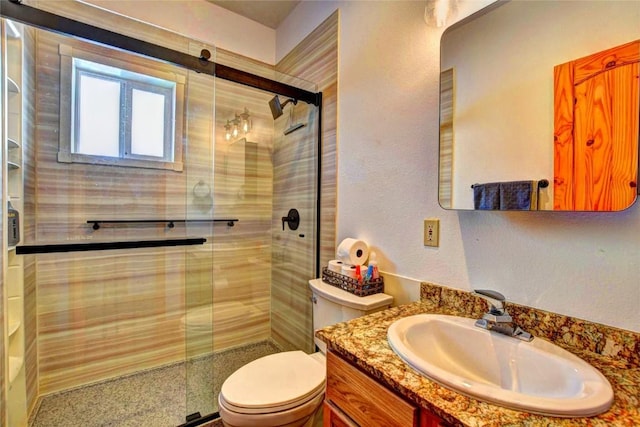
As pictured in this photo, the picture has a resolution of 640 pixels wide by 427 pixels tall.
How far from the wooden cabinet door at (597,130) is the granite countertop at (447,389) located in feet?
1.34

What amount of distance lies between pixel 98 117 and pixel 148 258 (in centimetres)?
99

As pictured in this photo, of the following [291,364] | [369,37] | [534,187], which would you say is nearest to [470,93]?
[534,187]

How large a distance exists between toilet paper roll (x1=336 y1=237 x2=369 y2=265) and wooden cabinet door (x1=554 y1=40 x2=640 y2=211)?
2.66 feet

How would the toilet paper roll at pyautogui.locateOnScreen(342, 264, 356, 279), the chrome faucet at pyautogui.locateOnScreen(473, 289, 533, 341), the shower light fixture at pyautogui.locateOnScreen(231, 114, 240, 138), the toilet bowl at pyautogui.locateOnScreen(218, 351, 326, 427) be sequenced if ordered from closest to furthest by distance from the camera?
1. the chrome faucet at pyautogui.locateOnScreen(473, 289, 533, 341)
2. the toilet bowl at pyautogui.locateOnScreen(218, 351, 326, 427)
3. the toilet paper roll at pyautogui.locateOnScreen(342, 264, 356, 279)
4. the shower light fixture at pyautogui.locateOnScreen(231, 114, 240, 138)

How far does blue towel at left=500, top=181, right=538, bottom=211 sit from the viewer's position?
0.94m

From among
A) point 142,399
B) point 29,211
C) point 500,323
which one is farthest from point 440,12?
point 142,399

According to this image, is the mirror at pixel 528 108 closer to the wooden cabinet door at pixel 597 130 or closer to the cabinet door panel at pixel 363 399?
the wooden cabinet door at pixel 597 130

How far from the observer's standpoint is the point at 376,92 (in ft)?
4.96

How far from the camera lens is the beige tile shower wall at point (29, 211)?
1617 mm

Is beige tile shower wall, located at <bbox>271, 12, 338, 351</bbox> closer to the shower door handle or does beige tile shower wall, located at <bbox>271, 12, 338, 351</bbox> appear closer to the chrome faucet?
the shower door handle

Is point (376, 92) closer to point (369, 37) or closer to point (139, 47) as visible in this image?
point (369, 37)

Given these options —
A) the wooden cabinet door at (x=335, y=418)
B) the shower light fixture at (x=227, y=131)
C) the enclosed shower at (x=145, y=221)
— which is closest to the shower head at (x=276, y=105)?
the enclosed shower at (x=145, y=221)

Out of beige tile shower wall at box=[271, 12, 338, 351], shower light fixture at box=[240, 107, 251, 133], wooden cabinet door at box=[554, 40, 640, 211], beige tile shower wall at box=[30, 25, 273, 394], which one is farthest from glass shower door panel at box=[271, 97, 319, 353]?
wooden cabinet door at box=[554, 40, 640, 211]

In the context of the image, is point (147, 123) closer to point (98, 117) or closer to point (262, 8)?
point (98, 117)
